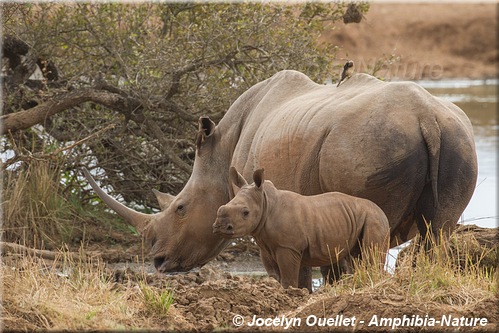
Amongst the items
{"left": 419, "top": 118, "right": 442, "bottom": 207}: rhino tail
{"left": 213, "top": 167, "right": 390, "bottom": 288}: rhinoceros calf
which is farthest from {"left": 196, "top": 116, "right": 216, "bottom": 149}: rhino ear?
{"left": 419, "top": 118, "right": 442, "bottom": 207}: rhino tail

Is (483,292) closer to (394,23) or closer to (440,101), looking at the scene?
(440,101)

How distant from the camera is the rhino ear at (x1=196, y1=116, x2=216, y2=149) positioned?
361 inches

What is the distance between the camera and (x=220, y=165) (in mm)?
9266

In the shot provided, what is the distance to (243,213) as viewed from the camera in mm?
7602

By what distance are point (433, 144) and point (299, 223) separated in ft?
3.50

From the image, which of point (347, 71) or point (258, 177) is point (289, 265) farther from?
point (347, 71)

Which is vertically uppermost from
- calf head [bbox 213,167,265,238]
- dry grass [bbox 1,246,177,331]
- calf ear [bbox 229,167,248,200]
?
calf ear [bbox 229,167,248,200]

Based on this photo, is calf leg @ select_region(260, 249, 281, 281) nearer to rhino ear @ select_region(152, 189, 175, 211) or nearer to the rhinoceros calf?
the rhinoceros calf

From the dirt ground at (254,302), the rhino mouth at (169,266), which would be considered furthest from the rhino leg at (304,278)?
Answer: the rhino mouth at (169,266)

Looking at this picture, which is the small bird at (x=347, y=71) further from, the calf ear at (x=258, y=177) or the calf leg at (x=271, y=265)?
the calf leg at (x=271, y=265)

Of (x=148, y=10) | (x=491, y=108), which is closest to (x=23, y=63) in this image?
(x=148, y=10)

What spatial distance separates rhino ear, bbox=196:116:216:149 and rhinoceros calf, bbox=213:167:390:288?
5.02ft

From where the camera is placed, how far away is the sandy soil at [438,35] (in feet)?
128

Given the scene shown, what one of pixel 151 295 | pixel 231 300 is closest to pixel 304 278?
pixel 231 300
